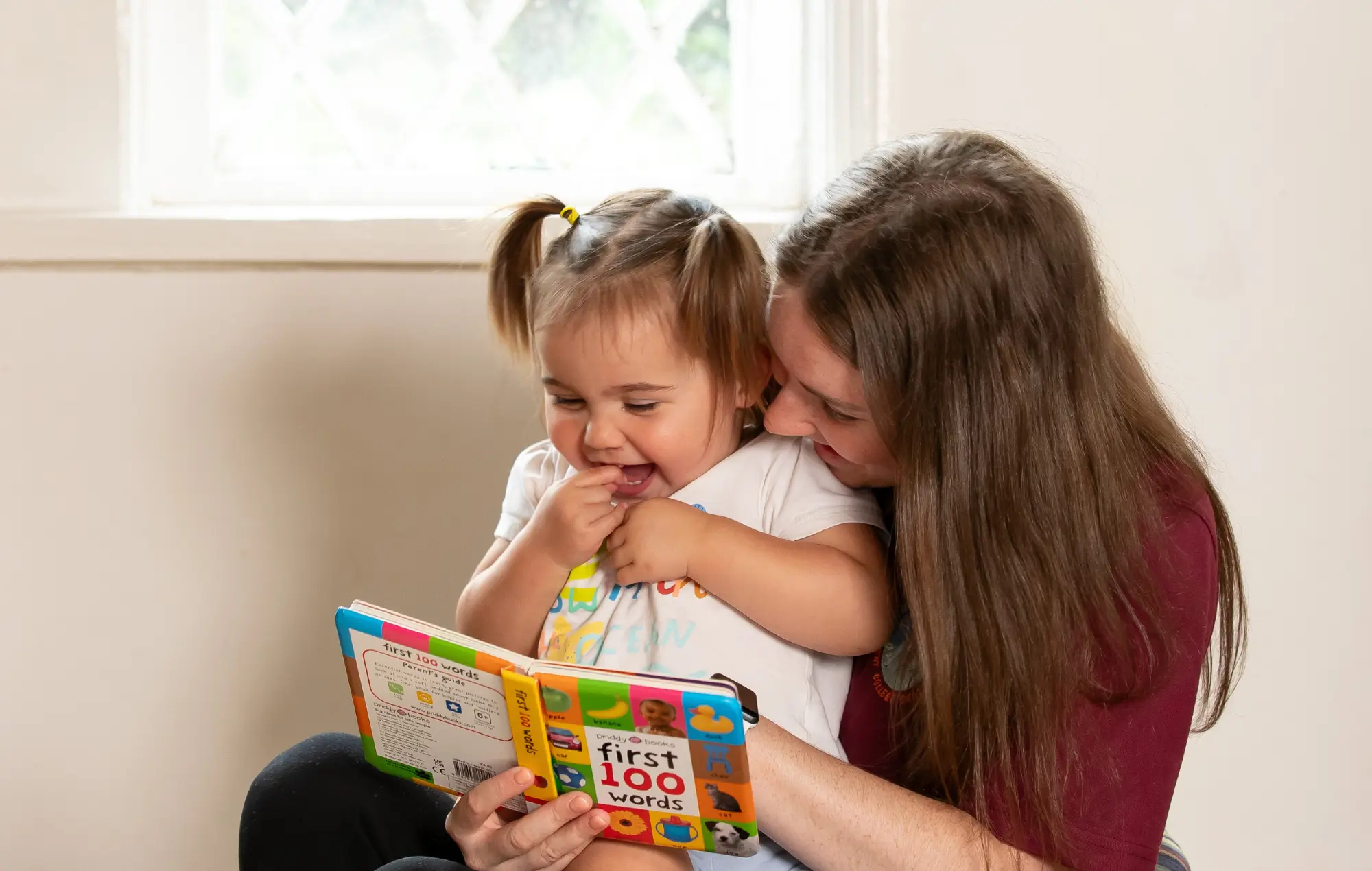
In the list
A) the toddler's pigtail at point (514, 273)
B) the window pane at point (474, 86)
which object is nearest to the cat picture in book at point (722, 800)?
the toddler's pigtail at point (514, 273)

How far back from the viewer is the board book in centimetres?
86

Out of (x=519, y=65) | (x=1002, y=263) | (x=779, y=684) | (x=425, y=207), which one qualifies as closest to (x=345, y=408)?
(x=425, y=207)

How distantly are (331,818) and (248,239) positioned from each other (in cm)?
86

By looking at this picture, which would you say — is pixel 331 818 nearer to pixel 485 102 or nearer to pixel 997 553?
pixel 997 553

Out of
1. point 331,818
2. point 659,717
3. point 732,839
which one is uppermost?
point 659,717

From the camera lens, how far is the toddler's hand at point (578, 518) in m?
1.12

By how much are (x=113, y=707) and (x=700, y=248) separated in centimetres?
120

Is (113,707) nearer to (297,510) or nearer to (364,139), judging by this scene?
(297,510)

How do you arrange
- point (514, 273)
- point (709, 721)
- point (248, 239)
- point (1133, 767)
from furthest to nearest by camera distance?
point (248, 239) → point (514, 273) → point (1133, 767) → point (709, 721)

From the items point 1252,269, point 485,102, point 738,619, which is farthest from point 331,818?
point 1252,269

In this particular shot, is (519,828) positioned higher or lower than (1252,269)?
lower

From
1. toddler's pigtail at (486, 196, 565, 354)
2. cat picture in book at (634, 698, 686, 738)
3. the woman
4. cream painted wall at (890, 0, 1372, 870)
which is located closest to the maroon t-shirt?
the woman

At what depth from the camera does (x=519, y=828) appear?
98cm

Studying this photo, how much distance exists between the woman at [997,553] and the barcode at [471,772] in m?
0.02
